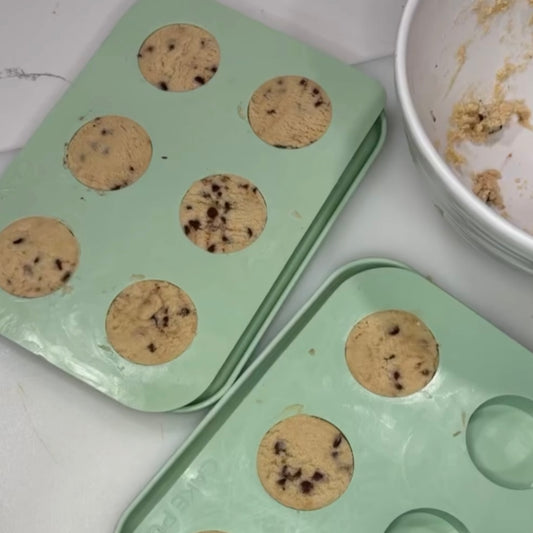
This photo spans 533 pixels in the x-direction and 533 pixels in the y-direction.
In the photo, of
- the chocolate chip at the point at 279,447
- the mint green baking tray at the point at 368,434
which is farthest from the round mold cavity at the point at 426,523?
the chocolate chip at the point at 279,447

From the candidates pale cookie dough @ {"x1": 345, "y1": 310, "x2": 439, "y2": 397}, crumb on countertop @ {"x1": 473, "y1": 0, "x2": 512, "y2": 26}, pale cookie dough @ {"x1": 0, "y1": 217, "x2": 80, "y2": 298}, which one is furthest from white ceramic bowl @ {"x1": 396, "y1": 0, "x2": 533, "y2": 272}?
pale cookie dough @ {"x1": 0, "y1": 217, "x2": 80, "y2": 298}

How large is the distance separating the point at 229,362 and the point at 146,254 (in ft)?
0.40

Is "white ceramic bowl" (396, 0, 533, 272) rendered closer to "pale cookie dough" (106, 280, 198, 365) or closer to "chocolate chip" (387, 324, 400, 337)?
"chocolate chip" (387, 324, 400, 337)

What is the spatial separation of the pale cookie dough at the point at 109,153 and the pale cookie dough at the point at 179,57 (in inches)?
2.2

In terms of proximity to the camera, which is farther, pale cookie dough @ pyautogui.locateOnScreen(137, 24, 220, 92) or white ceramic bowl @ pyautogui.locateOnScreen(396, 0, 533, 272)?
pale cookie dough @ pyautogui.locateOnScreen(137, 24, 220, 92)

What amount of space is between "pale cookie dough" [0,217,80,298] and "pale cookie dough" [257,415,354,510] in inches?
9.2

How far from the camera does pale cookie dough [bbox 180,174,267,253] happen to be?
0.76 meters

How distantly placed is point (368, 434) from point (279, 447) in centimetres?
7

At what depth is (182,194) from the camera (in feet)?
2.56

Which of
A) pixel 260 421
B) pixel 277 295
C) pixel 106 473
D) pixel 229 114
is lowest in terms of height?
pixel 106 473

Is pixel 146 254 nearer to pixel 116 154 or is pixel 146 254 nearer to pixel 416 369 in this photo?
pixel 116 154

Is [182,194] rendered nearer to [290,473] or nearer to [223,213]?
[223,213]

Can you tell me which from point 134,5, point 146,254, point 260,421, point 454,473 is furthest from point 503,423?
point 134,5

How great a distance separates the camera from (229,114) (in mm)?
802
